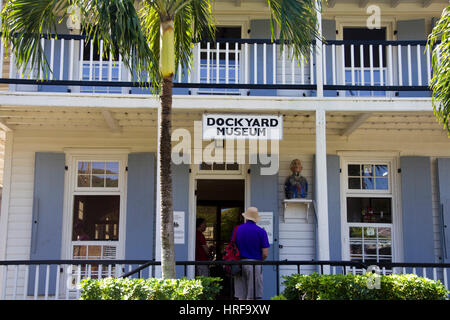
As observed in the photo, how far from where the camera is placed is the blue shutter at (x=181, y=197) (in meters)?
8.47

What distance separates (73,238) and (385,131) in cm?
570

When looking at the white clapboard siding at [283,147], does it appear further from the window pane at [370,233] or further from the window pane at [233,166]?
the window pane at [370,233]

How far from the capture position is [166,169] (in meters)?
5.22

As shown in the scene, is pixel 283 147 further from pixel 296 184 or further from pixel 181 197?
pixel 181 197

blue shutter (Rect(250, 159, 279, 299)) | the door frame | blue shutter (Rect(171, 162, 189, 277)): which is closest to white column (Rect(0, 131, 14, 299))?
blue shutter (Rect(171, 162, 189, 277))

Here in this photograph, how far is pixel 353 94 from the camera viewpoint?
909 centimetres

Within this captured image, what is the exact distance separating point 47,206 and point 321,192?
4534 mm

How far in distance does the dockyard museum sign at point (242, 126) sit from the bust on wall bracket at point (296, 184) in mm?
1422

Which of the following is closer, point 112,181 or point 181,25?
point 181,25

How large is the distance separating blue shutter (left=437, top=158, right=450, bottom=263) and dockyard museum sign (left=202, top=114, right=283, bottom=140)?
10.6 feet

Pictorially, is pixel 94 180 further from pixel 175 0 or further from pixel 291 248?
pixel 175 0

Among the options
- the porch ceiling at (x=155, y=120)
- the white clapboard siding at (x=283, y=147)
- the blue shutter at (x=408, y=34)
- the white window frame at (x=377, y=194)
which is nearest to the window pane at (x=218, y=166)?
the white clapboard siding at (x=283, y=147)

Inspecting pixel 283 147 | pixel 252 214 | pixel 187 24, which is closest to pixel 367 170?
pixel 283 147
